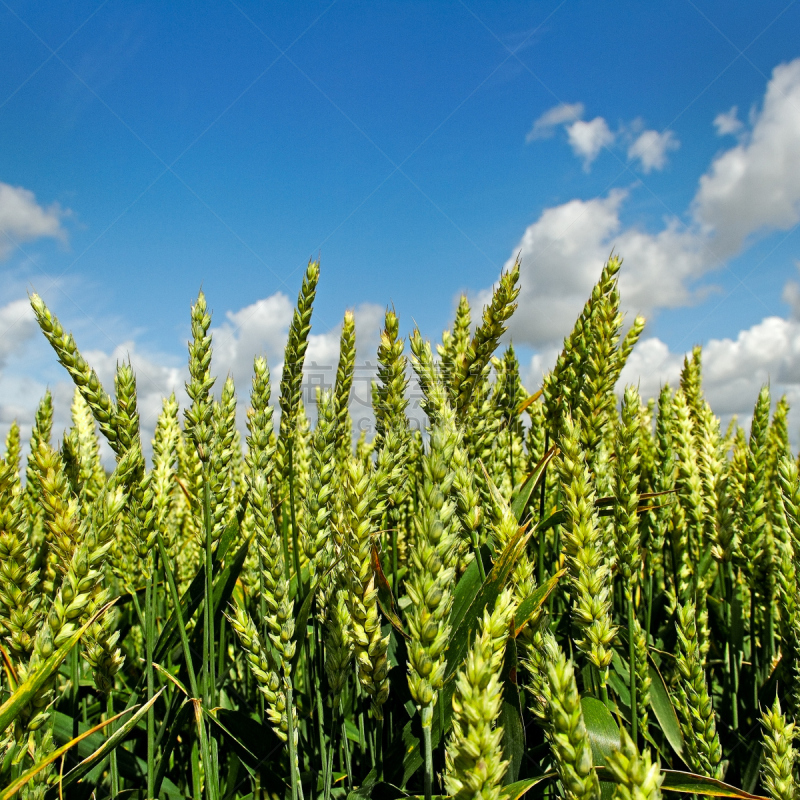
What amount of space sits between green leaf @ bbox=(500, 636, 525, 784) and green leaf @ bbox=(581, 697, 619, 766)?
0.72 feet

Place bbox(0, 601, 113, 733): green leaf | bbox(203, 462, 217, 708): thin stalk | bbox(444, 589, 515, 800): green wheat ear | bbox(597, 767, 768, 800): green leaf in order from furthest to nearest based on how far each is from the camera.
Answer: bbox(203, 462, 217, 708): thin stalk → bbox(597, 767, 768, 800): green leaf → bbox(0, 601, 113, 733): green leaf → bbox(444, 589, 515, 800): green wheat ear

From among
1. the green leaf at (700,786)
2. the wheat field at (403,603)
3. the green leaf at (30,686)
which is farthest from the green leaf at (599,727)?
the green leaf at (30,686)

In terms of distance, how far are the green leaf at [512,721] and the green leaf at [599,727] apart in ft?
0.72

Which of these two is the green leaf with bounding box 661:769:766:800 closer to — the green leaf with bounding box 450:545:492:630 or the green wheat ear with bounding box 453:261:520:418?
the green leaf with bounding box 450:545:492:630

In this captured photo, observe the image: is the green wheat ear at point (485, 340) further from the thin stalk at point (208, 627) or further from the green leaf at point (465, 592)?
the thin stalk at point (208, 627)

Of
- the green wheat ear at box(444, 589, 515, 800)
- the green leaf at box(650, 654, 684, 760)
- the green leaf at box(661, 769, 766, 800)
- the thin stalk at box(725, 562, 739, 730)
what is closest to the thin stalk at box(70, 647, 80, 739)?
the green wheat ear at box(444, 589, 515, 800)

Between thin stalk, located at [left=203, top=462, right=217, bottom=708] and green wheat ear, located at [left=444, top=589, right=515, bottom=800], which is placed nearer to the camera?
green wheat ear, located at [left=444, top=589, right=515, bottom=800]

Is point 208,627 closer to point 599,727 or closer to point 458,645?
point 458,645

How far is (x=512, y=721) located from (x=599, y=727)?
298 millimetres

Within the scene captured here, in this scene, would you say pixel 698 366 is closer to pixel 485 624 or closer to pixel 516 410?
pixel 516 410

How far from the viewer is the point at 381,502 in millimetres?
1561

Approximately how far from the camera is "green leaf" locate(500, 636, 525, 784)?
1.23 metres

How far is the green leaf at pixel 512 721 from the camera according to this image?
1.23 metres

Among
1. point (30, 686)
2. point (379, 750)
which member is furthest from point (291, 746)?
point (30, 686)
